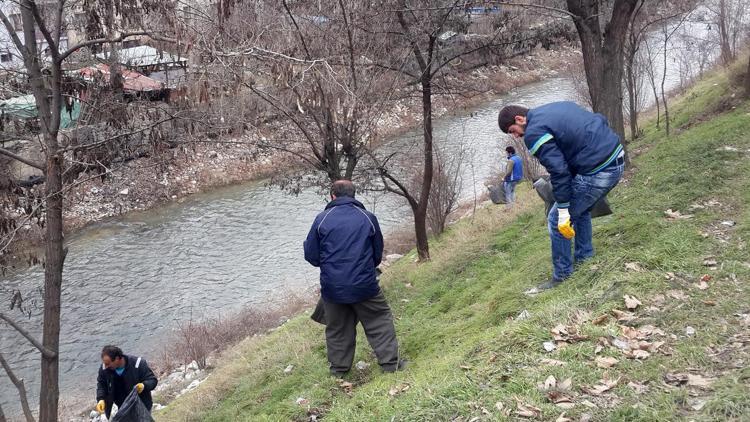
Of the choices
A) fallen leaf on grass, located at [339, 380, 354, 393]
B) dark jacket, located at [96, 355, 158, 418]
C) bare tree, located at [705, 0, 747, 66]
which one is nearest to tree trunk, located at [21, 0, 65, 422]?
dark jacket, located at [96, 355, 158, 418]

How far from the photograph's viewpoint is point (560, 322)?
4797mm

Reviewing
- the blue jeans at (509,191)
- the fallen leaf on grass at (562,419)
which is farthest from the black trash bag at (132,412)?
the blue jeans at (509,191)

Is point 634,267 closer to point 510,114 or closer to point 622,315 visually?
point 622,315

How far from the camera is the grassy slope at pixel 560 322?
3.89 m

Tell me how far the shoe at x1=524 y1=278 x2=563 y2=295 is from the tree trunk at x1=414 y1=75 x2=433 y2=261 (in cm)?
422

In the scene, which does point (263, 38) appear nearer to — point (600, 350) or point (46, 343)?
point (46, 343)

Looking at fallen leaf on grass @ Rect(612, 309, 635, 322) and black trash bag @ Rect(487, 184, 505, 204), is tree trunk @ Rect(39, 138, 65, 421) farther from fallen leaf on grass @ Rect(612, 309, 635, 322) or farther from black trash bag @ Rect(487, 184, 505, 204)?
black trash bag @ Rect(487, 184, 505, 204)

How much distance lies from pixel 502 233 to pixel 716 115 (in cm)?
633

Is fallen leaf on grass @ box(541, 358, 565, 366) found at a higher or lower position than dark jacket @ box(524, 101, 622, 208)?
lower

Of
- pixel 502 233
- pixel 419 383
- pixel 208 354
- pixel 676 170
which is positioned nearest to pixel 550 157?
pixel 419 383

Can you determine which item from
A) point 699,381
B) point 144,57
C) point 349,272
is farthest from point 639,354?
point 144,57

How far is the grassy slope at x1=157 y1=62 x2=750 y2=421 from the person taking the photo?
12.8 ft

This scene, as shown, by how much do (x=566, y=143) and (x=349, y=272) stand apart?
2.12 m

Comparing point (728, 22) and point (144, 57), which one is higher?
point (728, 22)
